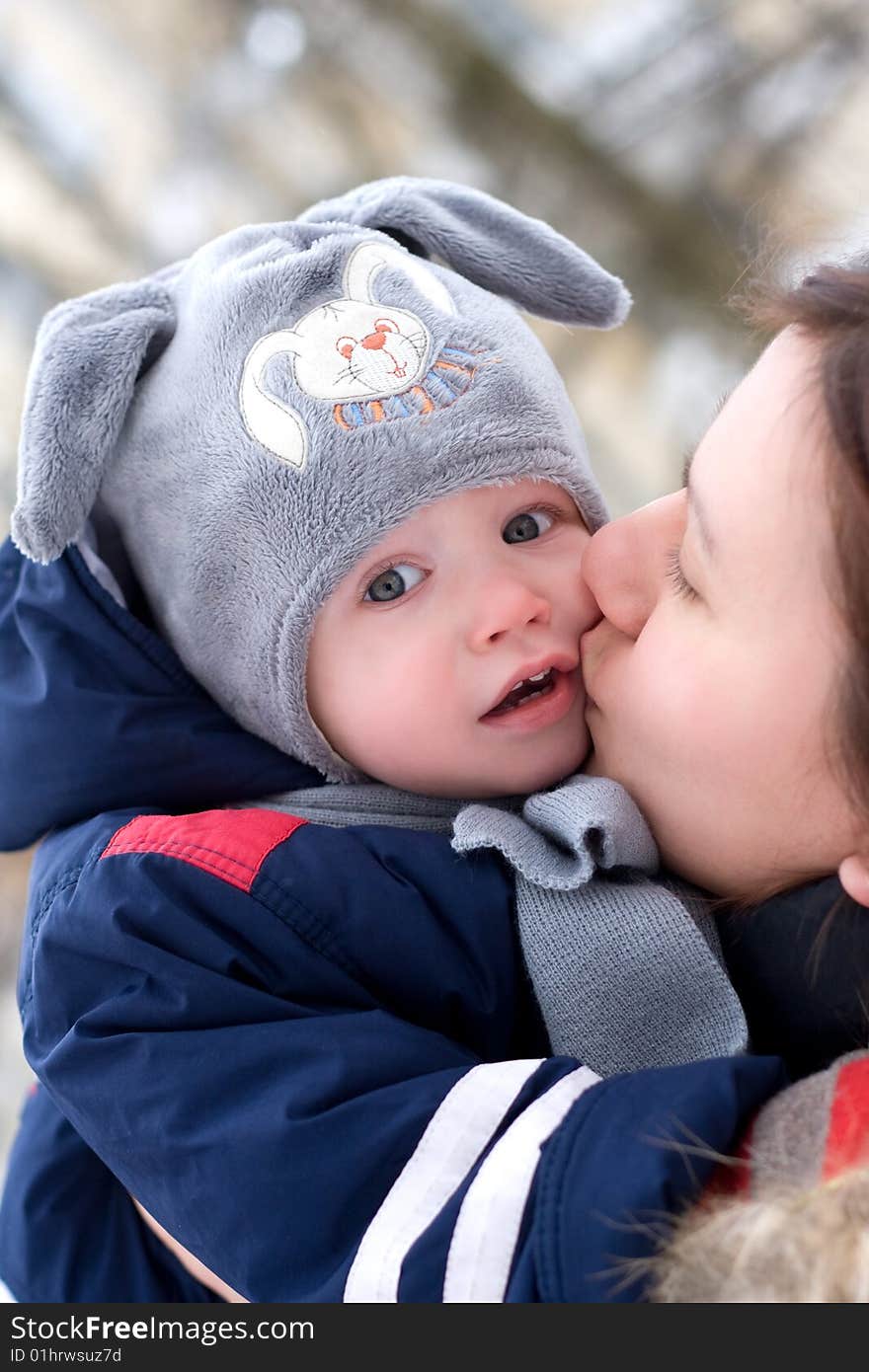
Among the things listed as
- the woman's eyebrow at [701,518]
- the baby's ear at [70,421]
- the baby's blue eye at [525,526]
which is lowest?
the baby's blue eye at [525,526]

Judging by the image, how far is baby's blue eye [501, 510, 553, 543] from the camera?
0.97m

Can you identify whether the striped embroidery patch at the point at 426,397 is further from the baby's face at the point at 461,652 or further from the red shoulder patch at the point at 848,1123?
the red shoulder patch at the point at 848,1123

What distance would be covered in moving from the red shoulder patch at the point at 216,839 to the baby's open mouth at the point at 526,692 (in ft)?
0.54

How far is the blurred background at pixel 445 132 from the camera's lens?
148 cm

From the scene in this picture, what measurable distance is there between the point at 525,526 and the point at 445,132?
82 centimetres

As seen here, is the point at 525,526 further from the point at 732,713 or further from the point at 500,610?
the point at 732,713

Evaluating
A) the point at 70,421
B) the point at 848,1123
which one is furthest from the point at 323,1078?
the point at 70,421

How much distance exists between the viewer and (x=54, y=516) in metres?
0.94

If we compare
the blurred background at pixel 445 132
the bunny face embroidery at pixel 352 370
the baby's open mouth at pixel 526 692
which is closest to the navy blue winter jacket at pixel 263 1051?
the baby's open mouth at pixel 526 692

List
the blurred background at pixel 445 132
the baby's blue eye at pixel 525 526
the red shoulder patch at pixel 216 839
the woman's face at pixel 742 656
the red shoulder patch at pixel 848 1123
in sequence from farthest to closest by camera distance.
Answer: the blurred background at pixel 445 132 < the baby's blue eye at pixel 525 526 < the red shoulder patch at pixel 216 839 < the woman's face at pixel 742 656 < the red shoulder patch at pixel 848 1123

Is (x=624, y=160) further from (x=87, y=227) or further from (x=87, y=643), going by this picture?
(x=87, y=643)

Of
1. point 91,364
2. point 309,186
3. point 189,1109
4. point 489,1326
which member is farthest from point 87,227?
point 489,1326

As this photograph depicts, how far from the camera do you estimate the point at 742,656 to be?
2.51ft

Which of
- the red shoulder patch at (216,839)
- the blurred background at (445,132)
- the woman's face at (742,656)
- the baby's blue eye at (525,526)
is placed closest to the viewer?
the woman's face at (742,656)
